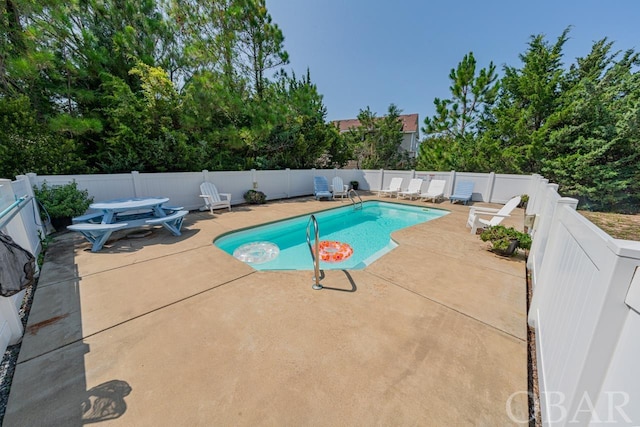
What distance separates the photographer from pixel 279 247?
20.6ft

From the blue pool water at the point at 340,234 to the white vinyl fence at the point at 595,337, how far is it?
→ 11.1 feet

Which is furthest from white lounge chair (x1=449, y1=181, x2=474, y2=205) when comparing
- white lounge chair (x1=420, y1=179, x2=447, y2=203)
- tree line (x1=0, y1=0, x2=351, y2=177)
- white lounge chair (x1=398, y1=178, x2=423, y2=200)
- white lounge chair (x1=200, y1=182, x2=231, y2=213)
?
white lounge chair (x1=200, y1=182, x2=231, y2=213)

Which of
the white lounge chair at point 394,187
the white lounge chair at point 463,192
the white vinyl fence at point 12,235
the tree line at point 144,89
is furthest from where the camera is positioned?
the white lounge chair at point 394,187

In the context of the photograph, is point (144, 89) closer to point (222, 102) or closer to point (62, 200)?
point (222, 102)

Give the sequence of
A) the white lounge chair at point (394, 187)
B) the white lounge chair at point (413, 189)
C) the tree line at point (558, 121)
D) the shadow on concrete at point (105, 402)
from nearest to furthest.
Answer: the shadow on concrete at point (105, 402) < the tree line at point (558, 121) < the white lounge chair at point (413, 189) < the white lounge chair at point (394, 187)

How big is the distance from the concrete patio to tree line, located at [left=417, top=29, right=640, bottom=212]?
1031cm

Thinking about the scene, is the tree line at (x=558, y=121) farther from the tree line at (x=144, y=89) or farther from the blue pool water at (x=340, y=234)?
the tree line at (x=144, y=89)

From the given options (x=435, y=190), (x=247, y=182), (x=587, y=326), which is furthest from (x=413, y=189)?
(x=587, y=326)

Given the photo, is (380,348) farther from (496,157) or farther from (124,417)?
(496,157)

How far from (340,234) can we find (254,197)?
443 cm

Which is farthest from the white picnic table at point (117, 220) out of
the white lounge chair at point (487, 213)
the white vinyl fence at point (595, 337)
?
the white lounge chair at point (487, 213)

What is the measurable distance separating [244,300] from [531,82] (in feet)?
52.7

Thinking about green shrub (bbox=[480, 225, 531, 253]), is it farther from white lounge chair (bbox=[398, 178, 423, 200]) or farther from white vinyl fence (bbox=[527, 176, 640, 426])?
white lounge chair (bbox=[398, 178, 423, 200])

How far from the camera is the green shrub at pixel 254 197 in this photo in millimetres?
9927
